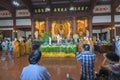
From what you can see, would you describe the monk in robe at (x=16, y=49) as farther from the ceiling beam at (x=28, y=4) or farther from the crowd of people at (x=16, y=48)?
the ceiling beam at (x=28, y=4)

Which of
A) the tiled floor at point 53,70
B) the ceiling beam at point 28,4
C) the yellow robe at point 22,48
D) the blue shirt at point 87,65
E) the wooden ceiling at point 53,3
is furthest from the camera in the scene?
the wooden ceiling at point 53,3

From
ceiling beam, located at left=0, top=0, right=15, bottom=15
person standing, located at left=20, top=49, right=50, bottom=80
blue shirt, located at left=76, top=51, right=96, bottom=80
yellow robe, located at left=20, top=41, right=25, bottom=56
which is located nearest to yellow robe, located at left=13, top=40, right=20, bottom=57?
yellow robe, located at left=20, top=41, right=25, bottom=56

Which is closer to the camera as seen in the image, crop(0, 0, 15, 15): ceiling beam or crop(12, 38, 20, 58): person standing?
crop(12, 38, 20, 58): person standing

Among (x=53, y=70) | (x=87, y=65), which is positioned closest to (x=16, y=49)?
(x=53, y=70)

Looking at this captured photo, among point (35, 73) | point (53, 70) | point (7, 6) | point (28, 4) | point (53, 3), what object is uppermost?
point (53, 3)

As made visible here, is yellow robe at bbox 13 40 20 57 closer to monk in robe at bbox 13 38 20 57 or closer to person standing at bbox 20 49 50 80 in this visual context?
monk in robe at bbox 13 38 20 57

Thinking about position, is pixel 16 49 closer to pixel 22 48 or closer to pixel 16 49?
pixel 16 49

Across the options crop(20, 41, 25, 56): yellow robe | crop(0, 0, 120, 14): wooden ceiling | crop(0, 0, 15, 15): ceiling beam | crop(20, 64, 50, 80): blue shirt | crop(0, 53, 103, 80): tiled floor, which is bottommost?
crop(0, 53, 103, 80): tiled floor

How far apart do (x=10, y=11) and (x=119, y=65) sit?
56.0 feet

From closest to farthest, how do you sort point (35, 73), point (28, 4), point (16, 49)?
point (35, 73) → point (16, 49) → point (28, 4)

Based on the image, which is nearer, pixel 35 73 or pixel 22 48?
pixel 35 73

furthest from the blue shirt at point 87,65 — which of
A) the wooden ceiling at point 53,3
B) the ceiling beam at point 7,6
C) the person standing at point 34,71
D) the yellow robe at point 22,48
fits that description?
the wooden ceiling at point 53,3

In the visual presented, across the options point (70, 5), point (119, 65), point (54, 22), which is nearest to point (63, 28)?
point (54, 22)

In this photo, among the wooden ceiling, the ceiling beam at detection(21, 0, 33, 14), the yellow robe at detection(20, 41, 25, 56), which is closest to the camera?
the yellow robe at detection(20, 41, 25, 56)
